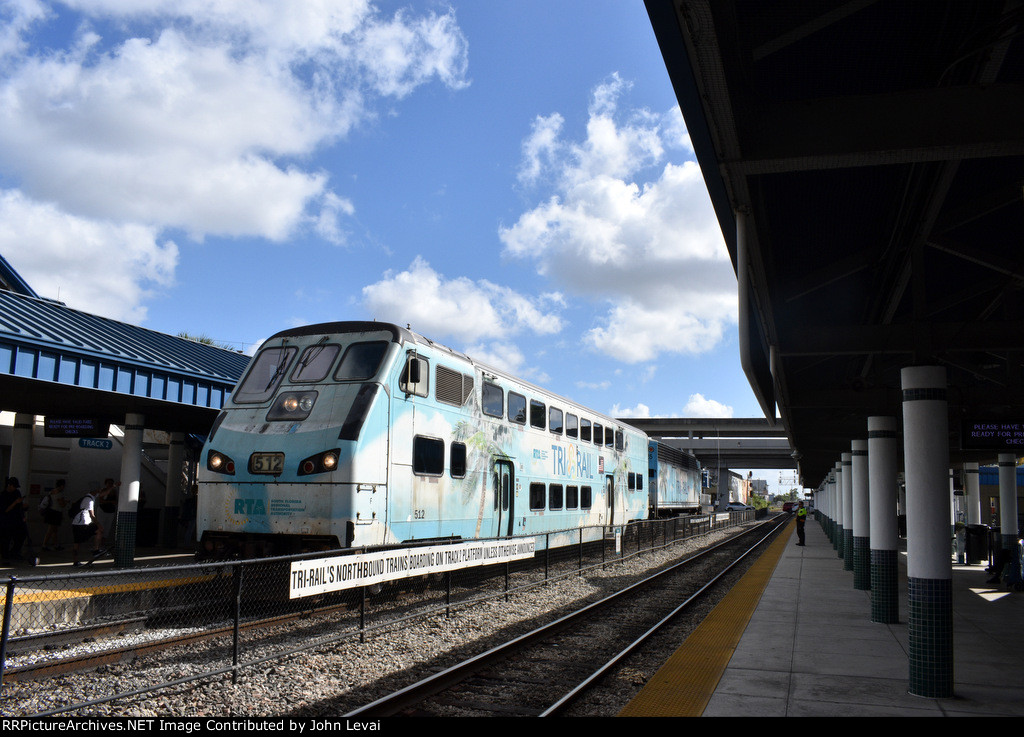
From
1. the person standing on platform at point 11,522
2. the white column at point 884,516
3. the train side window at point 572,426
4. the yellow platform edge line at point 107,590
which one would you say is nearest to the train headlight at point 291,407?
the yellow platform edge line at point 107,590

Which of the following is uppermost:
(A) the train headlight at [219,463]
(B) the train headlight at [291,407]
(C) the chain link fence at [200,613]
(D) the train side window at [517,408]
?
(D) the train side window at [517,408]

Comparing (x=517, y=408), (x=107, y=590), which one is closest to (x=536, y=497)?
(x=517, y=408)

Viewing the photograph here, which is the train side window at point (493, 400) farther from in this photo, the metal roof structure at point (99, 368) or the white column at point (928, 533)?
the white column at point (928, 533)

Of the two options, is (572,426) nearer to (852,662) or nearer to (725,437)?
(852,662)

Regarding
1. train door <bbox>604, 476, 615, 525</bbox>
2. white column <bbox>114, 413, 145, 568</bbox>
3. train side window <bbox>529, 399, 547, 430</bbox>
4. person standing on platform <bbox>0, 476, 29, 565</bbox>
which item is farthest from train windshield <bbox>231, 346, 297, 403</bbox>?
train door <bbox>604, 476, 615, 525</bbox>

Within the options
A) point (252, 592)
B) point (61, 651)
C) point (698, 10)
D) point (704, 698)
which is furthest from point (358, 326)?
point (698, 10)

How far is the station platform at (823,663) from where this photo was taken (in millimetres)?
7055

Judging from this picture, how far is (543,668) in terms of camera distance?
8.93 metres

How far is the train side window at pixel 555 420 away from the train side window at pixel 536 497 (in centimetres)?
155

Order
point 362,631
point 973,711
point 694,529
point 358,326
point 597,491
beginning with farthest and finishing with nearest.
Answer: point 694,529 < point 597,491 < point 358,326 < point 362,631 < point 973,711

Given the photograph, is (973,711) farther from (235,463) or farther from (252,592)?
(235,463)

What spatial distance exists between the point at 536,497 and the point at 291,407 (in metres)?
6.65

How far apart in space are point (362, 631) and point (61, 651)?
3246mm

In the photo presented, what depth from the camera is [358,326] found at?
11852 millimetres
